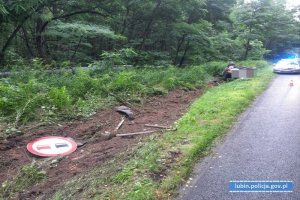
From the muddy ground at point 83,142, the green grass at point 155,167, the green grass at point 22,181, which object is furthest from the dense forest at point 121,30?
the green grass at point 155,167

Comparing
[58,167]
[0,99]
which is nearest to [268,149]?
[58,167]

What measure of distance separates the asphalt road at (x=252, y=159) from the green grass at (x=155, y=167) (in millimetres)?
229

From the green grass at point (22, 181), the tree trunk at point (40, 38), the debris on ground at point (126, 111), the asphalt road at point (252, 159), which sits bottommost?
the green grass at point (22, 181)

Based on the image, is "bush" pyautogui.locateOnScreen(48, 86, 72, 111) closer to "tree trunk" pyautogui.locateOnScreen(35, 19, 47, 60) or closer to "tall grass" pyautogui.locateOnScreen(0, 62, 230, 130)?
"tall grass" pyautogui.locateOnScreen(0, 62, 230, 130)

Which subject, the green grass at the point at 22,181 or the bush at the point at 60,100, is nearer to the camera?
the green grass at the point at 22,181

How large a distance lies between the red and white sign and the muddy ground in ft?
0.40

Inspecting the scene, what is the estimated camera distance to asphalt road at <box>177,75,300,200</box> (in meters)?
3.85

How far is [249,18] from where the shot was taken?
24000 millimetres

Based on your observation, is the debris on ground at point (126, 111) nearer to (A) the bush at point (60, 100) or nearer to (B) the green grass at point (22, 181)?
(A) the bush at point (60, 100)

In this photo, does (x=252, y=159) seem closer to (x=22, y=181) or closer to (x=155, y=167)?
(x=155, y=167)

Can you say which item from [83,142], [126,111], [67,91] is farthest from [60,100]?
[83,142]

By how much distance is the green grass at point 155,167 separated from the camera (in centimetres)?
387

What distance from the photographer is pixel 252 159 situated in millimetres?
4891

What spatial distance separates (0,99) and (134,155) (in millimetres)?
3937
